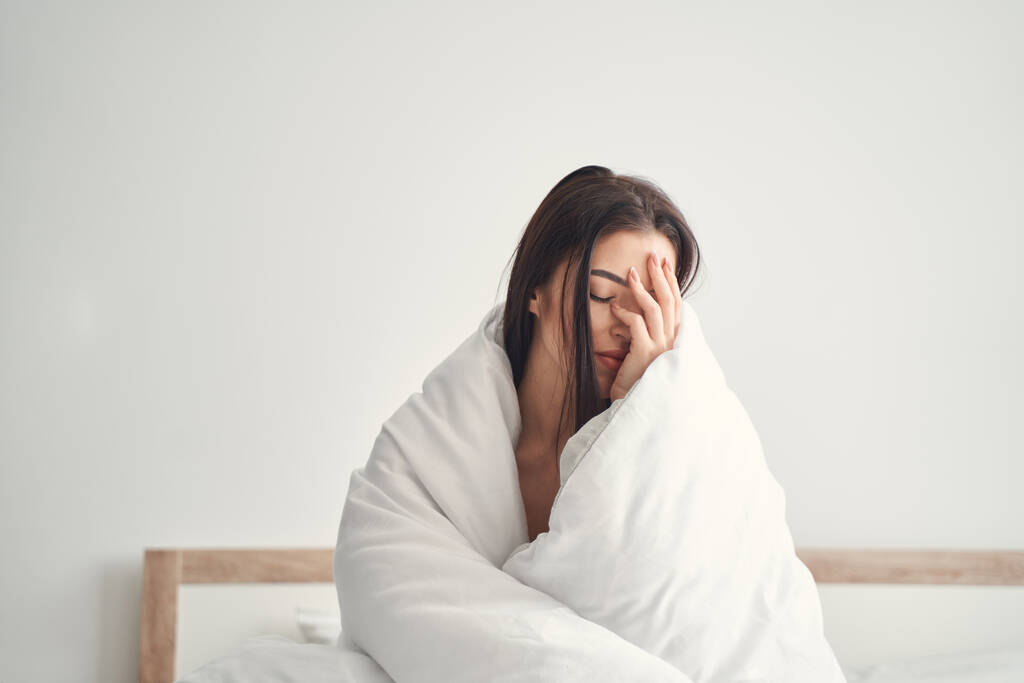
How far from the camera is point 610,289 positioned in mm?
1124

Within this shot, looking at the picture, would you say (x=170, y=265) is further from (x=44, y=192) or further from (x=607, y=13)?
(x=607, y=13)

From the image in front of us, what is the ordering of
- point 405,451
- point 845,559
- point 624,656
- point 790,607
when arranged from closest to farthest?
1. point 624,656
2. point 790,607
3. point 405,451
4. point 845,559

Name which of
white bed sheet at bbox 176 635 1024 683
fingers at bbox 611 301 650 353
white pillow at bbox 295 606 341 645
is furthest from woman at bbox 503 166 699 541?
white pillow at bbox 295 606 341 645

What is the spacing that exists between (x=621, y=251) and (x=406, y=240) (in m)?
0.79

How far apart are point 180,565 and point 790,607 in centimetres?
117

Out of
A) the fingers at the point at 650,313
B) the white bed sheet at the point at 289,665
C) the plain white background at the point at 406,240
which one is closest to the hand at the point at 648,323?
the fingers at the point at 650,313

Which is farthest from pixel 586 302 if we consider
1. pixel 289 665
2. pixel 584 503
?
pixel 289 665

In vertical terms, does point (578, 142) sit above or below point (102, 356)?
above

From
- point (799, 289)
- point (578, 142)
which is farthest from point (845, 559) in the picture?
point (578, 142)

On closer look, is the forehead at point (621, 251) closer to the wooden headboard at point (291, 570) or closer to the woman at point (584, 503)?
the woman at point (584, 503)

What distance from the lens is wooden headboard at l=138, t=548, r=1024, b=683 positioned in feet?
5.34

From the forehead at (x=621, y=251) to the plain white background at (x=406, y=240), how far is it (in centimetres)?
73

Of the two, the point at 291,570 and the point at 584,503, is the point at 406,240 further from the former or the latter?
the point at 584,503

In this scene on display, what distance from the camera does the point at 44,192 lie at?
172cm
